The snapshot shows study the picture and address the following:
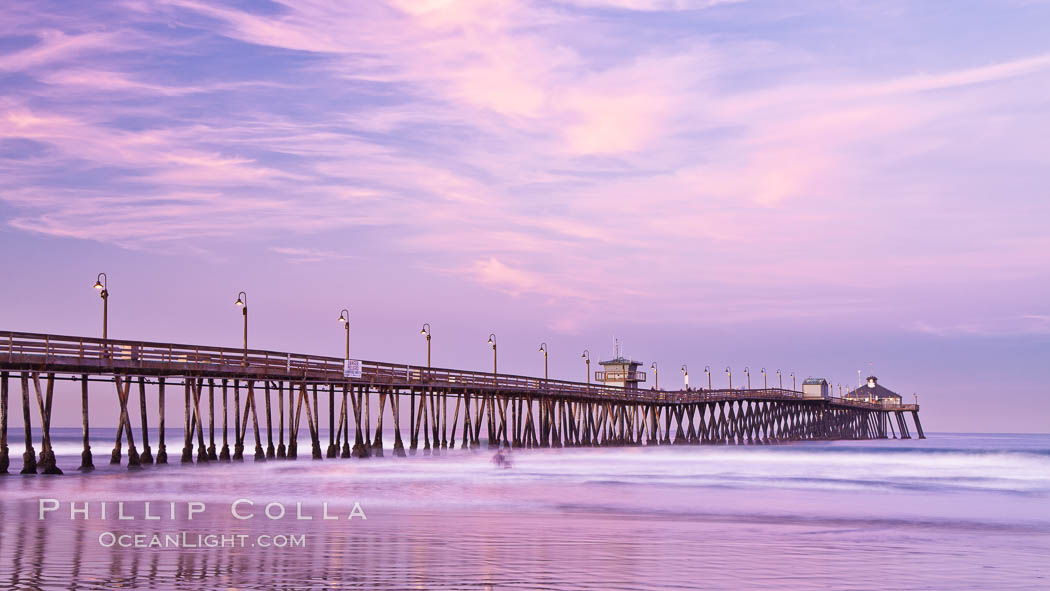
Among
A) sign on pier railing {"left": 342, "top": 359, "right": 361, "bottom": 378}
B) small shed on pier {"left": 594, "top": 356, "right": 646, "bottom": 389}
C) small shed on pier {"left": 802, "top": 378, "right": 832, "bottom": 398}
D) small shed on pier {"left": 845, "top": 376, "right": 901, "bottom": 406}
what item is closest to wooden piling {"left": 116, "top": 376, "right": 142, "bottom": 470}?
sign on pier railing {"left": 342, "top": 359, "right": 361, "bottom": 378}

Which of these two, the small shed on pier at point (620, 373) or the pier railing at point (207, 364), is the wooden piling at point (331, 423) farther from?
the small shed on pier at point (620, 373)

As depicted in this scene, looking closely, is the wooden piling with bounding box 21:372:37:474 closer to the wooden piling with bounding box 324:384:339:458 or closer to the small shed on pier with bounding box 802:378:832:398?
the wooden piling with bounding box 324:384:339:458

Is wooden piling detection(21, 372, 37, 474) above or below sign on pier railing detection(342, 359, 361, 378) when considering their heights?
below

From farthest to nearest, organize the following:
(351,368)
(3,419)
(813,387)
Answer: (813,387), (351,368), (3,419)

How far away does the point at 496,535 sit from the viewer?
17.2m

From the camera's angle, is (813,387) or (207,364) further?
(813,387)

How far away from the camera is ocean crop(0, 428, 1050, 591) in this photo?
1277 centimetres

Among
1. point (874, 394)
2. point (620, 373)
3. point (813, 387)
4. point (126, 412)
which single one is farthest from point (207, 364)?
point (874, 394)

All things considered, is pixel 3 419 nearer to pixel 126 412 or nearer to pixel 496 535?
pixel 126 412

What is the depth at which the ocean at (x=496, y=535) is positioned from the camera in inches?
503

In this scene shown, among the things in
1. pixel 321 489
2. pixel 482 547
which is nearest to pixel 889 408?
pixel 321 489

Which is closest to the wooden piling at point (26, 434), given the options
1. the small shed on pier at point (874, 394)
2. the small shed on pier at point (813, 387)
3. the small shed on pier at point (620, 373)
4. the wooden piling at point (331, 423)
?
the wooden piling at point (331, 423)

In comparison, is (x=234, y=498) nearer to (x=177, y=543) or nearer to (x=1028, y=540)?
(x=177, y=543)

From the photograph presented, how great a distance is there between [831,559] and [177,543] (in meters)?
8.72
